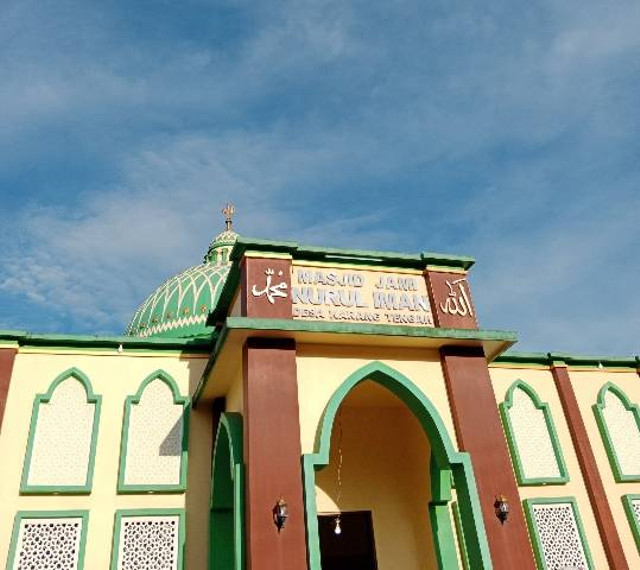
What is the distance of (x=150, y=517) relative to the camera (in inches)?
328

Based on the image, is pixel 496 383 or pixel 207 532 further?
pixel 496 383

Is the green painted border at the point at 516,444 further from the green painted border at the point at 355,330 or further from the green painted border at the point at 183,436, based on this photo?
the green painted border at the point at 183,436

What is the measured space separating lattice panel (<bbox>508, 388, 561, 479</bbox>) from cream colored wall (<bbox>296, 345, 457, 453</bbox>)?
3542mm

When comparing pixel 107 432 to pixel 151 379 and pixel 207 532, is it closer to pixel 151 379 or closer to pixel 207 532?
pixel 151 379

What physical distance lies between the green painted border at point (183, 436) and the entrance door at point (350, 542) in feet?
7.75

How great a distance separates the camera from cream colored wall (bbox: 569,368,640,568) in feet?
33.2

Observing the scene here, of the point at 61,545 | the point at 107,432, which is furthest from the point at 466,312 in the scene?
the point at 61,545

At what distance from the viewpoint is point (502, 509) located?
681 centimetres

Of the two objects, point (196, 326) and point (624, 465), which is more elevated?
point (196, 326)

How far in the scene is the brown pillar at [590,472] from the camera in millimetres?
9766

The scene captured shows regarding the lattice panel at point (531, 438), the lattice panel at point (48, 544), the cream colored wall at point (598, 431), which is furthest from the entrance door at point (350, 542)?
the cream colored wall at point (598, 431)

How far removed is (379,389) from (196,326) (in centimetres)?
515

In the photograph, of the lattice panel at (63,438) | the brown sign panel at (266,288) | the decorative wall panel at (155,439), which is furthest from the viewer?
the decorative wall panel at (155,439)

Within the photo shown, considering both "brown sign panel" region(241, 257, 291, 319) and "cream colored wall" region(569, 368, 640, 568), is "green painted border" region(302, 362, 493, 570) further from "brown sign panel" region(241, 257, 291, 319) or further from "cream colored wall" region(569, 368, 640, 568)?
"cream colored wall" region(569, 368, 640, 568)
